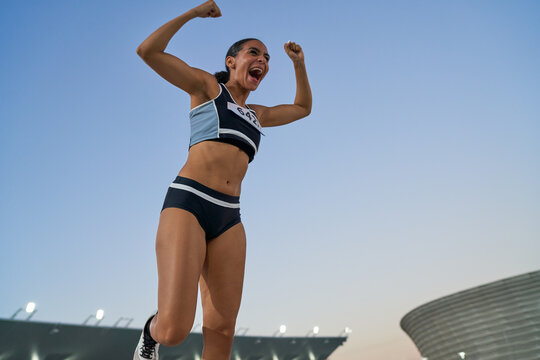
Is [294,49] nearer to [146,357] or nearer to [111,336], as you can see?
[146,357]

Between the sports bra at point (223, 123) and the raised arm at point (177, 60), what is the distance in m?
0.11

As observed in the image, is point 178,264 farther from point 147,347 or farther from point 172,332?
point 147,347

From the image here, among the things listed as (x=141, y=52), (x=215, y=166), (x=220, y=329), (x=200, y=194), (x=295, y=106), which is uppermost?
(x=295, y=106)

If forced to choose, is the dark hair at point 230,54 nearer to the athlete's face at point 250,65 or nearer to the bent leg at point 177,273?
the athlete's face at point 250,65

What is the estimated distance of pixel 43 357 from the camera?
64.6 feet

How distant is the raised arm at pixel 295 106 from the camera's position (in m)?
3.97

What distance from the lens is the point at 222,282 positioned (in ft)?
9.86

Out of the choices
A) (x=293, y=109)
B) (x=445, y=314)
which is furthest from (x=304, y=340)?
(x=293, y=109)

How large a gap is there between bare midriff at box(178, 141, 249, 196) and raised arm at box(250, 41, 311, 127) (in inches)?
32.8

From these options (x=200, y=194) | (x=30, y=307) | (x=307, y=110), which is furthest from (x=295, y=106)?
(x=30, y=307)

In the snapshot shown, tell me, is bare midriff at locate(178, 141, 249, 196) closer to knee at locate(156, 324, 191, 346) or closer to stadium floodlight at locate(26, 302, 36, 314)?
knee at locate(156, 324, 191, 346)

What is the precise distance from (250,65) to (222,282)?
1.79 meters

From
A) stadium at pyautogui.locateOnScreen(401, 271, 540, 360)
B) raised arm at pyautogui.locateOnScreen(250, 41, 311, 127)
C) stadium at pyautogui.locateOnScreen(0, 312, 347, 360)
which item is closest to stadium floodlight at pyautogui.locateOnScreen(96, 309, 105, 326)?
stadium at pyautogui.locateOnScreen(0, 312, 347, 360)

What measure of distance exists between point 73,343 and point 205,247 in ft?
66.5
